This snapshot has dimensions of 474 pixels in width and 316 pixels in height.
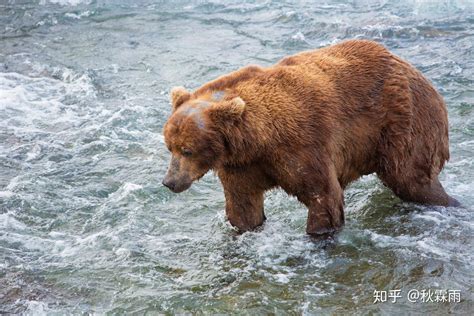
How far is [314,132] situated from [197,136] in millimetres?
1035

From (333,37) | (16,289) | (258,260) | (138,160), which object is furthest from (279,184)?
(333,37)

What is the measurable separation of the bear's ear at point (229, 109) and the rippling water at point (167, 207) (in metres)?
1.46

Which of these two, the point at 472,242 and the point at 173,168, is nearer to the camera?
the point at 173,168

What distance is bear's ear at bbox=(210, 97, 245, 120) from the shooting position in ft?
18.5

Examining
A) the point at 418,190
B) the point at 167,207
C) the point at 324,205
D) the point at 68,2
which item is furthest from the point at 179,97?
the point at 68,2

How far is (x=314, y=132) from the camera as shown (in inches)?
236

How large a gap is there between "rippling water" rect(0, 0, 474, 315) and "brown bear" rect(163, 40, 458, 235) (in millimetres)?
450

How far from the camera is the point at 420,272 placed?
19.9ft

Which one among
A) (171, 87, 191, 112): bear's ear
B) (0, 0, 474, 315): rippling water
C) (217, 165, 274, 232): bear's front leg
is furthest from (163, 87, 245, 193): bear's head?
(0, 0, 474, 315): rippling water

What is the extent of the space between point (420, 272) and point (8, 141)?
5.97m

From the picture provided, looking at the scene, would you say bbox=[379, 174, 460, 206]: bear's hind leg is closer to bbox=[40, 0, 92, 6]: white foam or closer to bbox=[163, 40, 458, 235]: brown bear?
bbox=[163, 40, 458, 235]: brown bear

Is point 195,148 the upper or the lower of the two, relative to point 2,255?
upper

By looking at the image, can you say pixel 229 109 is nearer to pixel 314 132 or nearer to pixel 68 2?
pixel 314 132

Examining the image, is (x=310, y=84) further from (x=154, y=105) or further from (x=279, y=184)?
(x=154, y=105)
